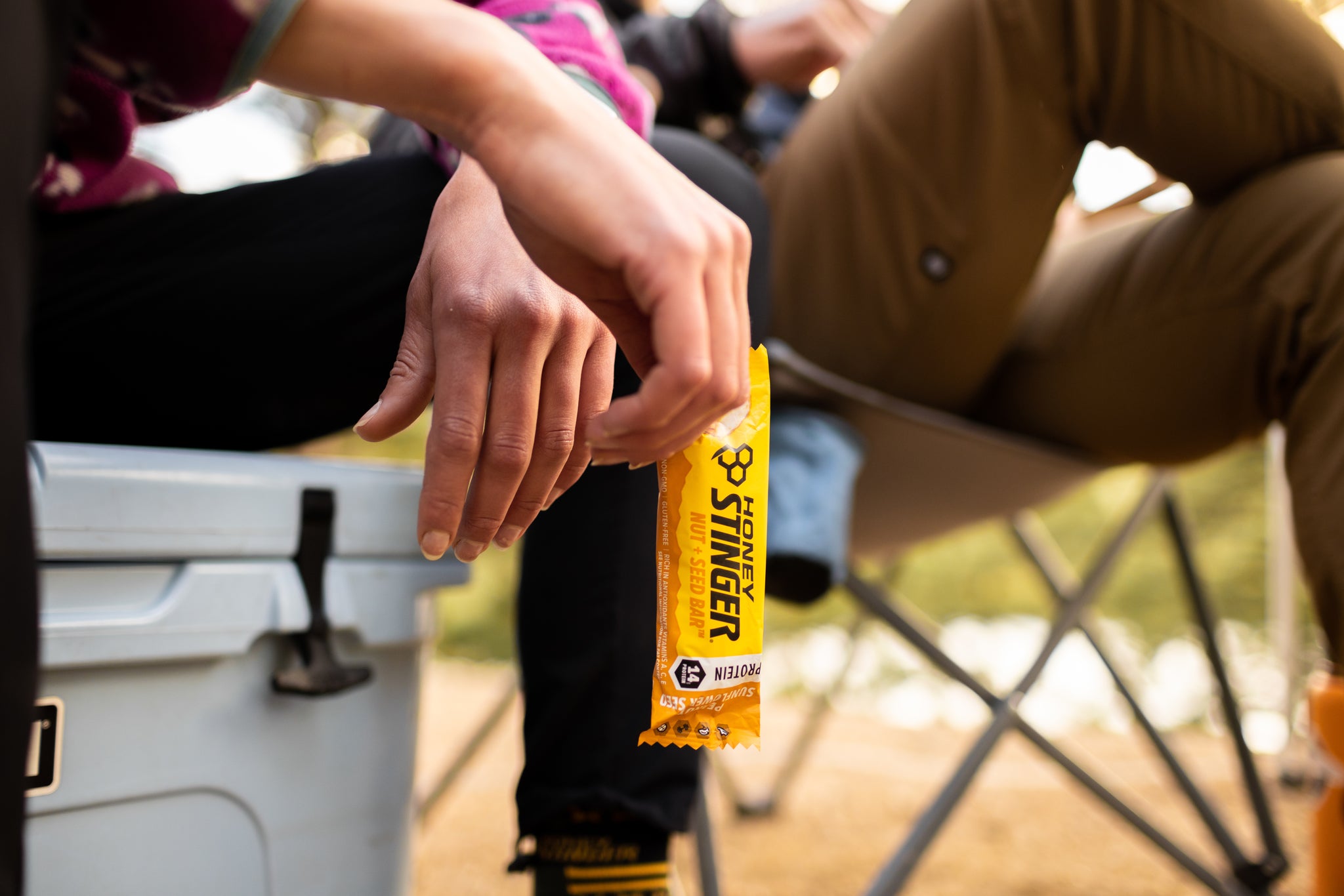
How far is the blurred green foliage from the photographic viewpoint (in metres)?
1.93

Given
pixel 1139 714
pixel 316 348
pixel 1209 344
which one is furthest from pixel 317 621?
pixel 1139 714

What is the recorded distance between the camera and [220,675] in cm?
46

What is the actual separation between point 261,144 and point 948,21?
0.99 metres

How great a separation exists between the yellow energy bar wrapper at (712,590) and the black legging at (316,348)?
4.6 inches

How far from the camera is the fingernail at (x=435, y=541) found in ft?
1.10

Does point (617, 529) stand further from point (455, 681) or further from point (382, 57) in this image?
point (455, 681)

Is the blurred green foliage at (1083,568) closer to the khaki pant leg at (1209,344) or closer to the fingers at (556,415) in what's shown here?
the khaki pant leg at (1209,344)

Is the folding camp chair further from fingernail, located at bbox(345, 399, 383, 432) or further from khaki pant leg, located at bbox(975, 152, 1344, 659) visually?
fingernail, located at bbox(345, 399, 383, 432)

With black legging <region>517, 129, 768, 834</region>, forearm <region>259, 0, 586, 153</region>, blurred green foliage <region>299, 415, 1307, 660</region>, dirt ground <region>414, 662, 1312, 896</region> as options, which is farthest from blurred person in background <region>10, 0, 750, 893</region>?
blurred green foliage <region>299, 415, 1307, 660</region>

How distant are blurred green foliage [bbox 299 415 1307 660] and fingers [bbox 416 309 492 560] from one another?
58.7 inches

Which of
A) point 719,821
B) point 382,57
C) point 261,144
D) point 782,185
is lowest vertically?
point 719,821

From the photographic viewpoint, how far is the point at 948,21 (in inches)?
23.2

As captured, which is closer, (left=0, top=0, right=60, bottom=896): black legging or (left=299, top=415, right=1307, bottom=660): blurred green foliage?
(left=0, top=0, right=60, bottom=896): black legging

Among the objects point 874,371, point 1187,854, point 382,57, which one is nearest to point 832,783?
point 1187,854
